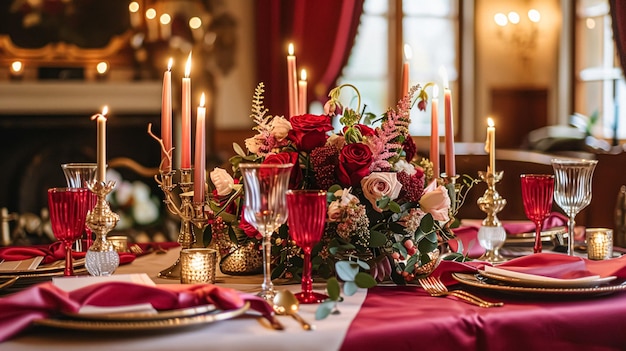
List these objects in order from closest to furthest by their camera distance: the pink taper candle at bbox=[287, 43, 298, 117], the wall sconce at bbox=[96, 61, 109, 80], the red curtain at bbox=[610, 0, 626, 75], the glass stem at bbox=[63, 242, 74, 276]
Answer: the glass stem at bbox=[63, 242, 74, 276] < the pink taper candle at bbox=[287, 43, 298, 117] < the red curtain at bbox=[610, 0, 626, 75] < the wall sconce at bbox=[96, 61, 109, 80]

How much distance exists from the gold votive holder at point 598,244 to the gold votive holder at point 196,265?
2.78 ft

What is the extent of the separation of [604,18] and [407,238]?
618 cm

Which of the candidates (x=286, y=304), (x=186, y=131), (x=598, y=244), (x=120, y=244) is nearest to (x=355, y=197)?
(x=286, y=304)

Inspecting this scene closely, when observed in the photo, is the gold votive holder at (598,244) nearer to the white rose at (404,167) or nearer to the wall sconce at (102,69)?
the white rose at (404,167)

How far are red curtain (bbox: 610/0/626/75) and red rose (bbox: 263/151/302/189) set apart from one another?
347 centimetres

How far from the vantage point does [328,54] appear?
5.71 metres

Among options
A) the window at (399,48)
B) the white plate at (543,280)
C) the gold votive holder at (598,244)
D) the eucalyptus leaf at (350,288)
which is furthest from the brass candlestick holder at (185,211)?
the window at (399,48)

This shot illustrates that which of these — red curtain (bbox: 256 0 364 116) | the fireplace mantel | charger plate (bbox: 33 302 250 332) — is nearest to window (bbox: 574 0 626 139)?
red curtain (bbox: 256 0 364 116)

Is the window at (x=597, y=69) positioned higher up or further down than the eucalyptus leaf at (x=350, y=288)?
higher up

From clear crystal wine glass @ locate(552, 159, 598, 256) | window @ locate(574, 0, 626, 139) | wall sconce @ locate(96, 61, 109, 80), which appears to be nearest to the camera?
clear crystal wine glass @ locate(552, 159, 598, 256)

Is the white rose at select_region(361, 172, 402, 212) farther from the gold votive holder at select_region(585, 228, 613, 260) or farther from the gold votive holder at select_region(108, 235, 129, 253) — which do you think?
the gold votive holder at select_region(108, 235, 129, 253)

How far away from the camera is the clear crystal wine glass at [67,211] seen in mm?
1585

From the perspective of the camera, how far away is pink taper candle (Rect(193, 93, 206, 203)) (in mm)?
1600

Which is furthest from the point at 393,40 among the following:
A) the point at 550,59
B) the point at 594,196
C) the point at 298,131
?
the point at 298,131
